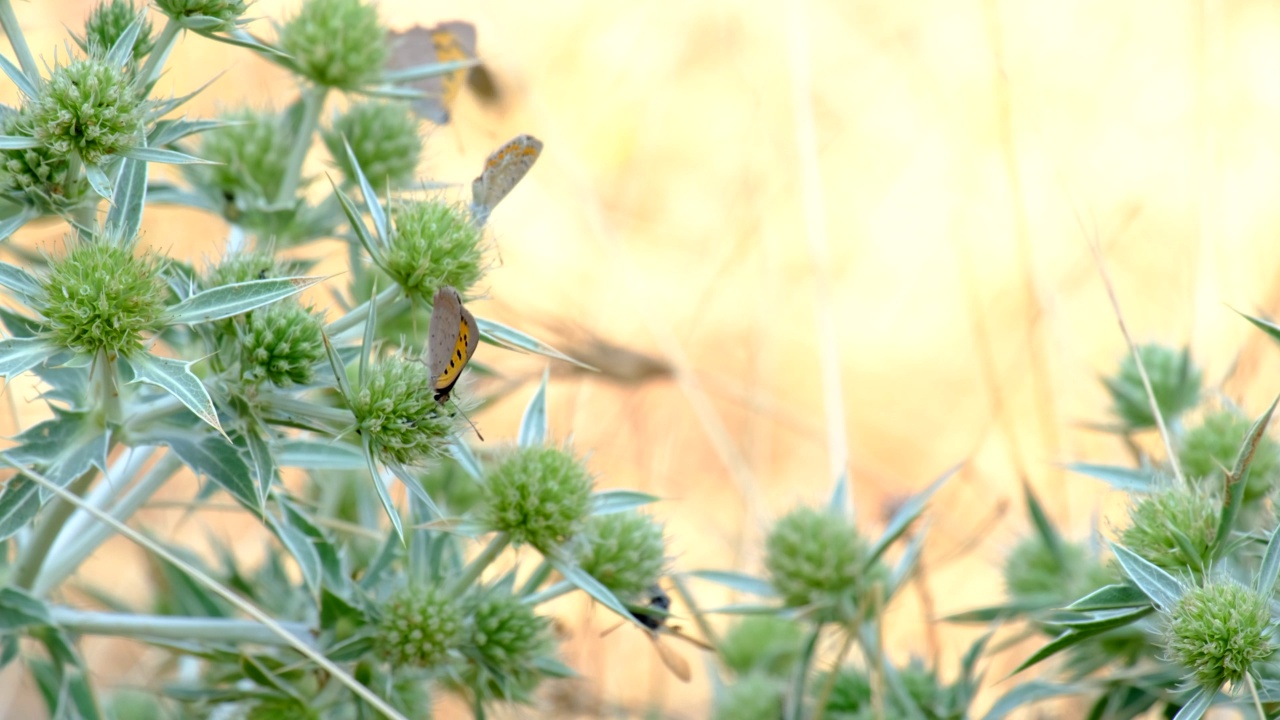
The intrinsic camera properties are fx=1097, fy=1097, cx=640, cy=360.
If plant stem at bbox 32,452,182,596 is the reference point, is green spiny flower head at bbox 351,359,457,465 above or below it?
above

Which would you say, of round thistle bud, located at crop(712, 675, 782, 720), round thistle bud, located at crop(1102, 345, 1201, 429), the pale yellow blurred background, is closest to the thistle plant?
round thistle bud, located at crop(712, 675, 782, 720)

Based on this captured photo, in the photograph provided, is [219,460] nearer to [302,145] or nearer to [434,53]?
[302,145]

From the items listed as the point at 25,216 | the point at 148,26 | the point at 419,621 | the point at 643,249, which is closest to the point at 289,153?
the point at 148,26

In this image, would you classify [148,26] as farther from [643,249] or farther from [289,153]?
[643,249]

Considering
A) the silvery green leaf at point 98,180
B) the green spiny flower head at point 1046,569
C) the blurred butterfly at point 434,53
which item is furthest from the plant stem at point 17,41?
the green spiny flower head at point 1046,569

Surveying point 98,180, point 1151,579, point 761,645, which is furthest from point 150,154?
point 761,645

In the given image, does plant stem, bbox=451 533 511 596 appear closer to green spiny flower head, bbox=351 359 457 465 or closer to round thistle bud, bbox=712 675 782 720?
green spiny flower head, bbox=351 359 457 465
